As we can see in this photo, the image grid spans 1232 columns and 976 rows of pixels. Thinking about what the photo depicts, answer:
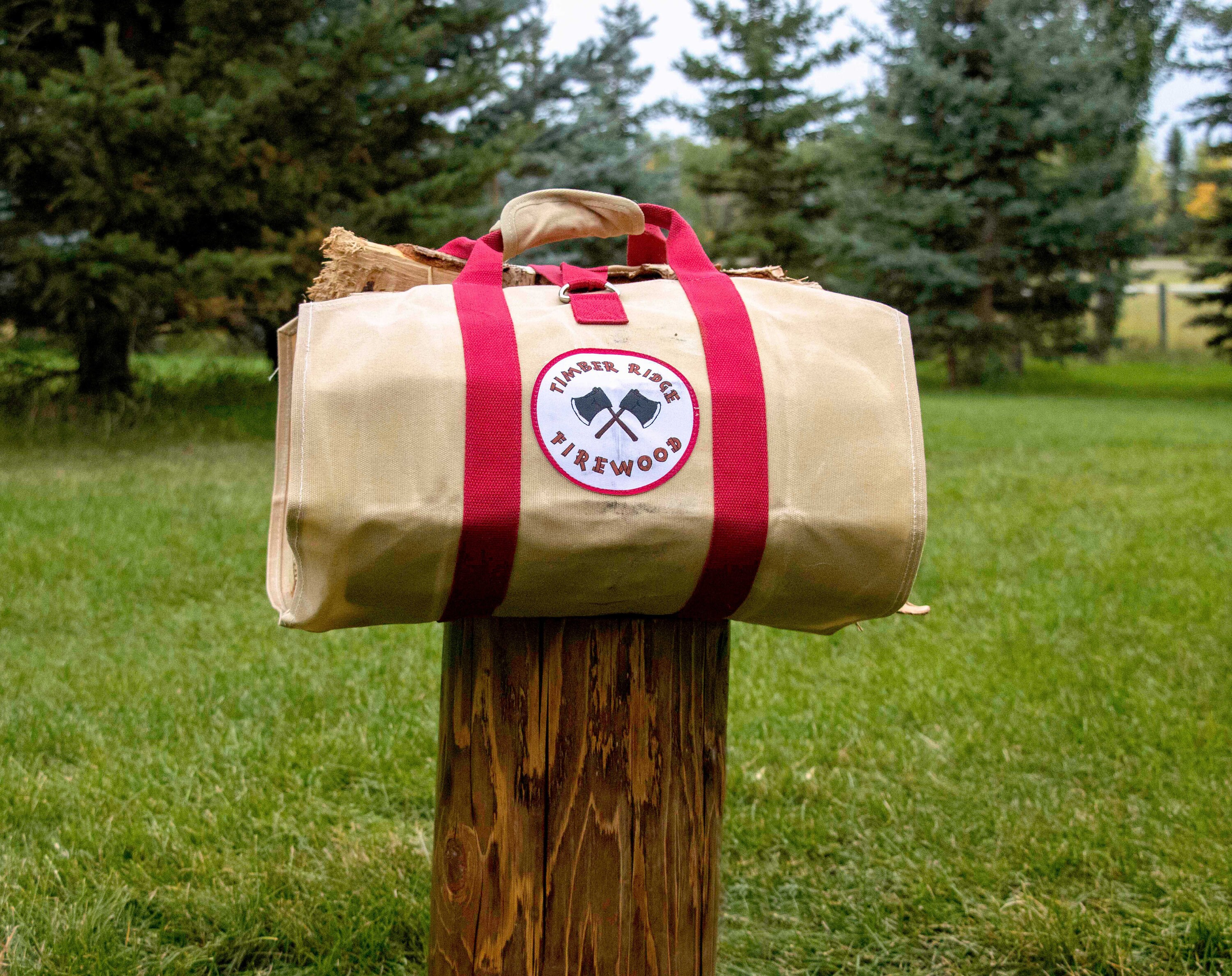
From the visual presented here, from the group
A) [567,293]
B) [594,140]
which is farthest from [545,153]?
[567,293]

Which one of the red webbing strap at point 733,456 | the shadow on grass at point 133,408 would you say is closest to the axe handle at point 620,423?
the red webbing strap at point 733,456

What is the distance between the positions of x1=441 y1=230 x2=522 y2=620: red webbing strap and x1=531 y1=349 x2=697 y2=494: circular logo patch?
0.12 ft

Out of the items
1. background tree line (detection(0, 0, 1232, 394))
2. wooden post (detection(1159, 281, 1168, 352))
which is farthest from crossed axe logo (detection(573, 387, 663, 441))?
wooden post (detection(1159, 281, 1168, 352))

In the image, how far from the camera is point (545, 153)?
1316 centimetres

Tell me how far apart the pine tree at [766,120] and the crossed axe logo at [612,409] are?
22.6 metres

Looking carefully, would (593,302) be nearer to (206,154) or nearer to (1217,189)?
(206,154)

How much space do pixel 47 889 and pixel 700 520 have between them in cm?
174

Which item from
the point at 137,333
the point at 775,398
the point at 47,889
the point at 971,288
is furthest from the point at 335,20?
the point at 971,288

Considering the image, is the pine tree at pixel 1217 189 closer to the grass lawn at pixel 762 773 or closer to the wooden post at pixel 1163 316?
the wooden post at pixel 1163 316

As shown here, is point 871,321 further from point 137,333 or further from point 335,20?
point 137,333

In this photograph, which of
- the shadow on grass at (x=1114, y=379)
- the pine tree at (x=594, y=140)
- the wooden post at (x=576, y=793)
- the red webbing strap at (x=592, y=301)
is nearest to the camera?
the red webbing strap at (x=592, y=301)

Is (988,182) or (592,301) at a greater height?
(988,182)

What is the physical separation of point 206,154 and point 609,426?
7.55m

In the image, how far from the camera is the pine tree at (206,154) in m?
7.77
